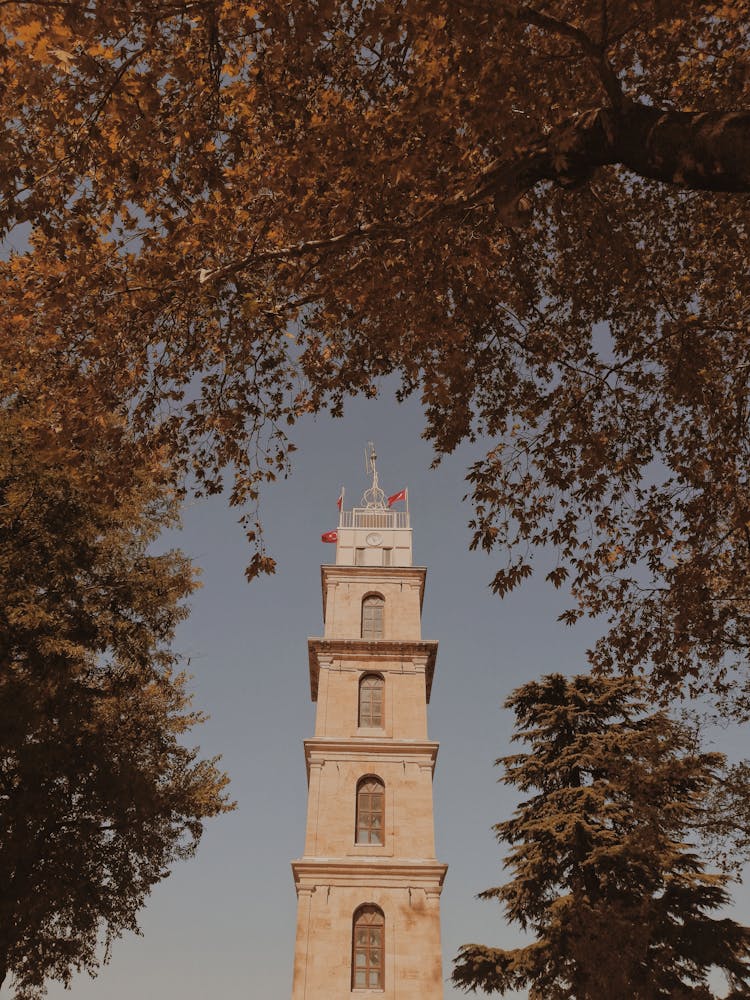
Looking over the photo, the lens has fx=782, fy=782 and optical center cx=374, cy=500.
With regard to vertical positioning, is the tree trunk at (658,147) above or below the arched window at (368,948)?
above

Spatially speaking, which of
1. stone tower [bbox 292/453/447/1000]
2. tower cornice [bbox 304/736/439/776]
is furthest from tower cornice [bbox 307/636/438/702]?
tower cornice [bbox 304/736/439/776]

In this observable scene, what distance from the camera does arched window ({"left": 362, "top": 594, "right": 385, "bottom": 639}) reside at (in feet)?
98.4

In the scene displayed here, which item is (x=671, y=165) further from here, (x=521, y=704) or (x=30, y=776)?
(x=521, y=704)

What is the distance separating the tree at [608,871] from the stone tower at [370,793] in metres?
2.36

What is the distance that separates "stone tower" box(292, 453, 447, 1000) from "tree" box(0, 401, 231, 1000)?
902 cm

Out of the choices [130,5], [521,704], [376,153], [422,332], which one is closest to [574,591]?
[422,332]

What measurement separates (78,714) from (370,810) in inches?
616

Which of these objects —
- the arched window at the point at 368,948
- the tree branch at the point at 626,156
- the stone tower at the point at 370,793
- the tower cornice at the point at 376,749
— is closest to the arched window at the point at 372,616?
the stone tower at the point at 370,793

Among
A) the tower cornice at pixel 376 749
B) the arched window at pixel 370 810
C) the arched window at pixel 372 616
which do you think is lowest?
the arched window at pixel 370 810

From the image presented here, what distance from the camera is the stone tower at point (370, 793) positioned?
22422 millimetres

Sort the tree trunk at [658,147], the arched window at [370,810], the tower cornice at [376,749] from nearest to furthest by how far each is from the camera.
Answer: the tree trunk at [658,147] → the arched window at [370,810] → the tower cornice at [376,749]

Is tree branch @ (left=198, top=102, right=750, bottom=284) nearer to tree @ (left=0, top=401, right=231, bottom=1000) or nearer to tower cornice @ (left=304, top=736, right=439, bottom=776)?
tree @ (left=0, top=401, right=231, bottom=1000)

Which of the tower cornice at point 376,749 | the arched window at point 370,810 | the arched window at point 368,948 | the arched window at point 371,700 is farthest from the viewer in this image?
the arched window at point 371,700

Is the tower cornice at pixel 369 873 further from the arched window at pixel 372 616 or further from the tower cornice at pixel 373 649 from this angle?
the arched window at pixel 372 616
